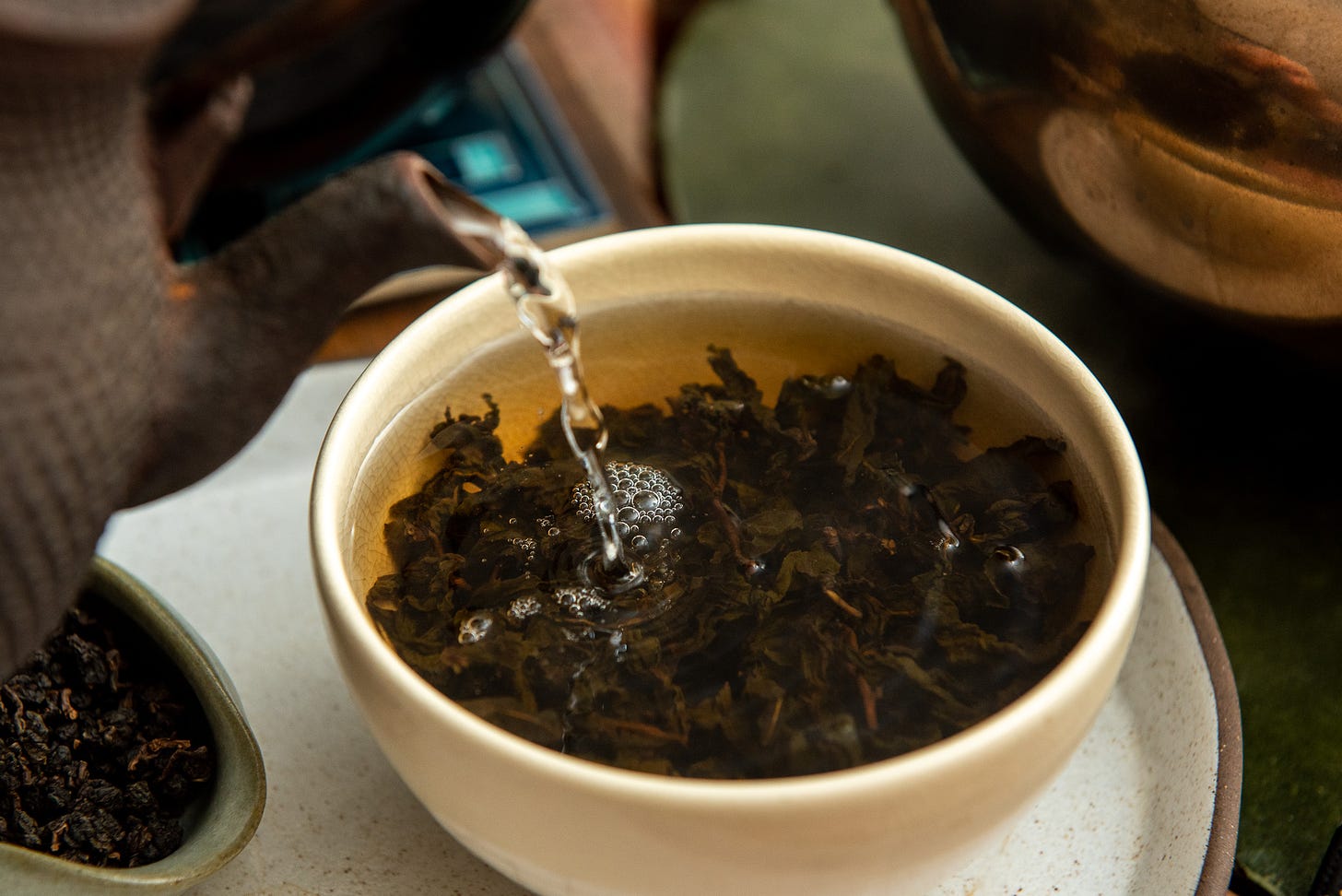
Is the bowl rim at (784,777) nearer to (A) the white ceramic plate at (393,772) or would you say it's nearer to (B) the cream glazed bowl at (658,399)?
(B) the cream glazed bowl at (658,399)

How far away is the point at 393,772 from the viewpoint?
0.88 meters

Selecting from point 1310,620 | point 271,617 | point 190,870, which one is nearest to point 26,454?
point 190,870

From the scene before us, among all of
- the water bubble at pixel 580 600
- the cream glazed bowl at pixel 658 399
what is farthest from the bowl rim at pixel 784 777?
the water bubble at pixel 580 600

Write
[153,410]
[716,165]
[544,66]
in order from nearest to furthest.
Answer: [153,410]
[716,165]
[544,66]

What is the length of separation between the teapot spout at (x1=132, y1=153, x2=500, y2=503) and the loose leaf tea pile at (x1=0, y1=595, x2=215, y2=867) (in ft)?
0.69

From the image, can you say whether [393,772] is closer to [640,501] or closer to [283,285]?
[640,501]

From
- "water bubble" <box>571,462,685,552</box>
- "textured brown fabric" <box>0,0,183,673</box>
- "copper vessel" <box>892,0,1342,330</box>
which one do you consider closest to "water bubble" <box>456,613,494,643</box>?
"water bubble" <box>571,462,685,552</box>

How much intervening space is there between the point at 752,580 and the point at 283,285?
1.07 feet

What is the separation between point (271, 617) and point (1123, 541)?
0.63 metres

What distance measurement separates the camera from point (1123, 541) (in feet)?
2.29

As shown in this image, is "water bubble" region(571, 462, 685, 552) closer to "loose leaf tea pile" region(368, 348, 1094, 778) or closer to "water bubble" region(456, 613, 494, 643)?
"loose leaf tea pile" region(368, 348, 1094, 778)

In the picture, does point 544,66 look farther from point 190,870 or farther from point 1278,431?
point 190,870

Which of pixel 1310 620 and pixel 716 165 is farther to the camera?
pixel 716 165

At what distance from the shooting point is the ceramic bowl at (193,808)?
2.20 ft
